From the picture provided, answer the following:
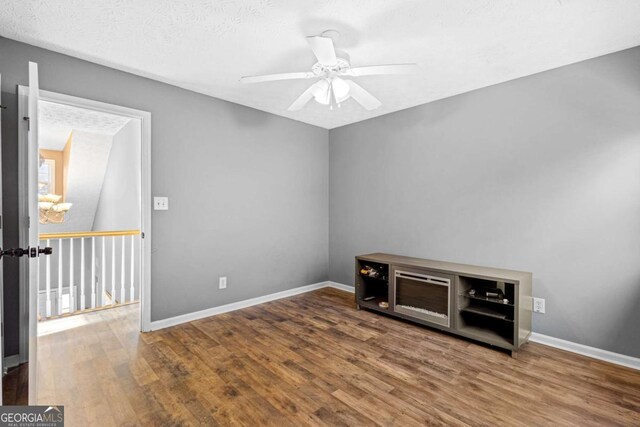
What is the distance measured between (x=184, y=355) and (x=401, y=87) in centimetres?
309

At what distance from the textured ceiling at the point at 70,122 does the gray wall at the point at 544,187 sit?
3.53 metres

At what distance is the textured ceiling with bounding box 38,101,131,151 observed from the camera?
352 centimetres

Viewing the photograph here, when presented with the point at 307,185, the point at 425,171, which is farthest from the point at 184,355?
the point at 425,171

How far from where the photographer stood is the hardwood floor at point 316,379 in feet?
5.63

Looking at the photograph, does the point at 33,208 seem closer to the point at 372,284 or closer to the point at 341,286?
the point at 372,284

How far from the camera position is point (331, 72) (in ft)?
7.20

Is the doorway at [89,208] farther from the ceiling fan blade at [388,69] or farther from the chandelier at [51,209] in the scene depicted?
the ceiling fan blade at [388,69]

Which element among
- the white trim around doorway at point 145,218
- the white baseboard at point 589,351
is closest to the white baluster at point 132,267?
the white trim around doorway at point 145,218

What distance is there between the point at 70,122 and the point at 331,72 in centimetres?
391

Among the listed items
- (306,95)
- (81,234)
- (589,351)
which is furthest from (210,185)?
(589,351)

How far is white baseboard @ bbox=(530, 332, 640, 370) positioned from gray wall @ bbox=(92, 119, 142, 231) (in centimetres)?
455

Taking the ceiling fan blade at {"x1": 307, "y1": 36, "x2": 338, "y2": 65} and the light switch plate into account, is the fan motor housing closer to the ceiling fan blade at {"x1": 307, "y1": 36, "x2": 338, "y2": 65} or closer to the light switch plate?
the ceiling fan blade at {"x1": 307, "y1": 36, "x2": 338, "y2": 65}

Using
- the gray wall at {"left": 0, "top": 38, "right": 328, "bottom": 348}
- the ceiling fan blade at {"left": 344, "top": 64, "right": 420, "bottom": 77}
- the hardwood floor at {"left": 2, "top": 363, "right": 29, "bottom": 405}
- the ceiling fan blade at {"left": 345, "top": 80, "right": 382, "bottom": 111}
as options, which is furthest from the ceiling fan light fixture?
the hardwood floor at {"left": 2, "top": 363, "right": 29, "bottom": 405}

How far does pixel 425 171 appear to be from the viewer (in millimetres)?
3445
